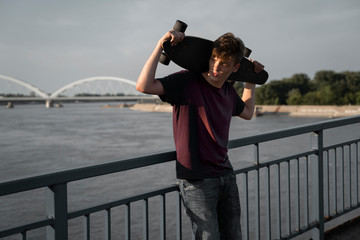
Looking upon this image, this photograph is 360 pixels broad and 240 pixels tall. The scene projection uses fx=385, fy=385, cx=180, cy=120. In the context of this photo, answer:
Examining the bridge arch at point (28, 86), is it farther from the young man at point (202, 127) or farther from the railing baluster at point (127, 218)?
the young man at point (202, 127)

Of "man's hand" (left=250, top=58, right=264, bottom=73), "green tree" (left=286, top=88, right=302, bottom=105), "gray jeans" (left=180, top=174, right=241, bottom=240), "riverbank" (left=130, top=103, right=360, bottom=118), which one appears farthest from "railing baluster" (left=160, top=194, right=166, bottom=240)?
"green tree" (left=286, top=88, right=302, bottom=105)

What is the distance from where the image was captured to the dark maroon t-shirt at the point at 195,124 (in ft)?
5.43

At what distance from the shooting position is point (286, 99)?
254ft

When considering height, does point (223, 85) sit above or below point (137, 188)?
above

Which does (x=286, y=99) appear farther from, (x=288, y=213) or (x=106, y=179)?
(x=288, y=213)

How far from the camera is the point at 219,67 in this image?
1677 mm

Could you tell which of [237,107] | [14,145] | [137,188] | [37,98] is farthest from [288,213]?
[37,98]

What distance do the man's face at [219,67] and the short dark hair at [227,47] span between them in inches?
0.7

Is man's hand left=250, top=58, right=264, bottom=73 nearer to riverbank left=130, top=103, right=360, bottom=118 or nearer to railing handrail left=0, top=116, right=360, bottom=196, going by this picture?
railing handrail left=0, top=116, right=360, bottom=196

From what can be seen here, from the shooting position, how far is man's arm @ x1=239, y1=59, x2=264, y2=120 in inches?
83.3

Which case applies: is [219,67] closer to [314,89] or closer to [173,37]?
[173,37]

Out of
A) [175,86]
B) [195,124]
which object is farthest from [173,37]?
[195,124]

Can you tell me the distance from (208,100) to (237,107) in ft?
1.05

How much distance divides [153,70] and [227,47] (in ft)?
A: 1.11
